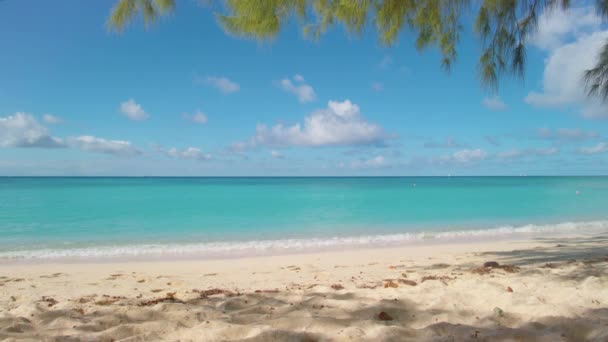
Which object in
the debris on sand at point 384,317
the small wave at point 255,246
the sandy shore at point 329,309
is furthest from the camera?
the small wave at point 255,246

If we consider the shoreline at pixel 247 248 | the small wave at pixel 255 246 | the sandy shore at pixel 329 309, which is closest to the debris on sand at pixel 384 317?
the sandy shore at pixel 329 309

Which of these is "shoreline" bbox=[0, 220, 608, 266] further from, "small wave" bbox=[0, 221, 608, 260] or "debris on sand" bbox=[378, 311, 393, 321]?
"debris on sand" bbox=[378, 311, 393, 321]

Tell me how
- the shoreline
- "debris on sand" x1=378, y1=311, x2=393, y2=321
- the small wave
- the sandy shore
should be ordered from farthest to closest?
1. the small wave
2. the shoreline
3. "debris on sand" x1=378, y1=311, x2=393, y2=321
4. the sandy shore

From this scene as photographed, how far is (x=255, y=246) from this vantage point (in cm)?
1047

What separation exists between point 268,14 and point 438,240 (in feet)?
30.1

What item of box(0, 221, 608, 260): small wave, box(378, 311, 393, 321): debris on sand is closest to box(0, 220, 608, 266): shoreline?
box(0, 221, 608, 260): small wave

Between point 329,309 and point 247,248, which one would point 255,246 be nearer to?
point 247,248

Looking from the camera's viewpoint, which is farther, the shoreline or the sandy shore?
the shoreline

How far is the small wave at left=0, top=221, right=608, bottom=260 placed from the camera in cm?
922

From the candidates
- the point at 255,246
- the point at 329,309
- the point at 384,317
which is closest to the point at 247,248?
the point at 255,246

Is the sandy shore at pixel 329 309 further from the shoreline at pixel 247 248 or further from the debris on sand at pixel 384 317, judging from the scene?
the shoreline at pixel 247 248

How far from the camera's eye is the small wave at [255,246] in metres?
9.22

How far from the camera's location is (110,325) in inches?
117

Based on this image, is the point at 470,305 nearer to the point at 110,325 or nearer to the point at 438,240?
the point at 110,325
